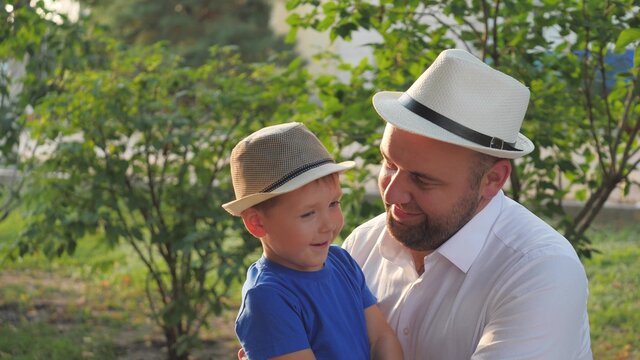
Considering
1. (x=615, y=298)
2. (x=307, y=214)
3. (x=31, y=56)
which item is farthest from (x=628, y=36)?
(x=31, y=56)

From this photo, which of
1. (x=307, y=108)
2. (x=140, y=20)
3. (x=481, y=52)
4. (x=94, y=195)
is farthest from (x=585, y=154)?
(x=140, y=20)

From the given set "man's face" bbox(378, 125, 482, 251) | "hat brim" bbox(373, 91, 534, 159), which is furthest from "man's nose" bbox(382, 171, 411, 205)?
"hat brim" bbox(373, 91, 534, 159)

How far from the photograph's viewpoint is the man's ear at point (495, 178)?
270cm

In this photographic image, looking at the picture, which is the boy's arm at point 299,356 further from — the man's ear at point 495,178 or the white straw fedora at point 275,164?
the man's ear at point 495,178

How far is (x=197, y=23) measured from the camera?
25.9 m

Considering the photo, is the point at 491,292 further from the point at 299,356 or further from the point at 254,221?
the point at 254,221

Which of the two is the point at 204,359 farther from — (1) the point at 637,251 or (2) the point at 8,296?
(1) the point at 637,251

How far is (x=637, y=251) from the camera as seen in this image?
7.89 metres

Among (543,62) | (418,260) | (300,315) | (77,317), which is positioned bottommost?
(77,317)

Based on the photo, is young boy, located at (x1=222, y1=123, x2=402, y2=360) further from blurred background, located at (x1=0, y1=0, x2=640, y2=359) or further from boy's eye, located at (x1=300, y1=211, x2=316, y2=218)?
blurred background, located at (x1=0, y1=0, x2=640, y2=359)

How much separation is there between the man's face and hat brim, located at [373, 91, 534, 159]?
0.15 feet

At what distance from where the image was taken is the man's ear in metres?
2.70

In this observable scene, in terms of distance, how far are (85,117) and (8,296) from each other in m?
2.86

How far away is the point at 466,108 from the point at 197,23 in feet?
78.5
